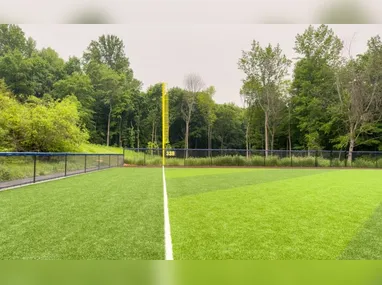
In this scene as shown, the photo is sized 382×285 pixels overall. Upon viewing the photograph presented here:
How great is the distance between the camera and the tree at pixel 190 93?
1079 inches

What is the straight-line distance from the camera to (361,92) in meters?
20.3

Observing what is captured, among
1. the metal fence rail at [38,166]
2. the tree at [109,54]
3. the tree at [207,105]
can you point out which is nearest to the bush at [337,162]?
the metal fence rail at [38,166]

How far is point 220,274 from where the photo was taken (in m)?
1.99

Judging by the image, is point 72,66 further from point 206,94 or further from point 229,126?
point 229,126

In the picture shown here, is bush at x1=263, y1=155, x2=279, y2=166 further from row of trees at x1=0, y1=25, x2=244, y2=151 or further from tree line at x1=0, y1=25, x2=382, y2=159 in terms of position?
row of trees at x1=0, y1=25, x2=244, y2=151

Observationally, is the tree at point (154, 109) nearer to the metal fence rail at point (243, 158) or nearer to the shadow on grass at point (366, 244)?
the metal fence rail at point (243, 158)

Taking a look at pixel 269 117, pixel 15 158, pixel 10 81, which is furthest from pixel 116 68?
pixel 15 158

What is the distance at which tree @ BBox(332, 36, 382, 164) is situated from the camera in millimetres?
19766

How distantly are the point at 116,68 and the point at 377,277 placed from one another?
24.5 metres

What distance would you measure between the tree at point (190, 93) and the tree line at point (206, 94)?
10cm

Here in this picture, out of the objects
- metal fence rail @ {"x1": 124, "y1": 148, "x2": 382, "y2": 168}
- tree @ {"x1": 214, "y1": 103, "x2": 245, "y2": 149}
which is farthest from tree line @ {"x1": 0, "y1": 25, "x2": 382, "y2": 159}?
tree @ {"x1": 214, "y1": 103, "x2": 245, "y2": 149}

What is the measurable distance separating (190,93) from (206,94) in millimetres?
2129

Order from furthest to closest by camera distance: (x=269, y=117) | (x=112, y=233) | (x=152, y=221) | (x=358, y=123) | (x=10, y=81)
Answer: (x=269, y=117), (x=358, y=123), (x=10, y=81), (x=152, y=221), (x=112, y=233)
